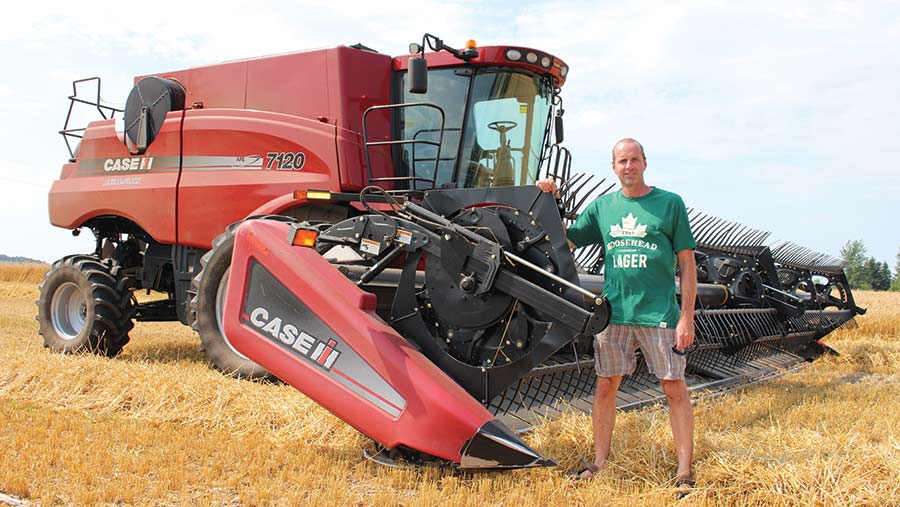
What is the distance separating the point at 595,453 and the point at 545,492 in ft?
1.48

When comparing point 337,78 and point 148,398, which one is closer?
point 148,398

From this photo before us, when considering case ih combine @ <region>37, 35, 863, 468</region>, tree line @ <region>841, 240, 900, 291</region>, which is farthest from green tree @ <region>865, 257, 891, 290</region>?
case ih combine @ <region>37, 35, 863, 468</region>

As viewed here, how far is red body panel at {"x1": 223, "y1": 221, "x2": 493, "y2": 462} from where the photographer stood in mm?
3131

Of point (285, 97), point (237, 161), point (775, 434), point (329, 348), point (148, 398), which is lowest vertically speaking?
point (148, 398)

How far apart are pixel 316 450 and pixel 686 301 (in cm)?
180

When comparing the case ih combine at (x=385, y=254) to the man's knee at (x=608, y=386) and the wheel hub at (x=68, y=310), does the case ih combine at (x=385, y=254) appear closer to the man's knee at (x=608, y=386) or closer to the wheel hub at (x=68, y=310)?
the wheel hub at (x=68, y=310)

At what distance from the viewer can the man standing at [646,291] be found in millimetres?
3086

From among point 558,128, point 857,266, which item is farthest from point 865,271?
point 558,128

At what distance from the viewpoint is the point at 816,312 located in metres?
7.77

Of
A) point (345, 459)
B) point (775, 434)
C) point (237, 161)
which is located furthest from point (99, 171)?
point (775, 434)

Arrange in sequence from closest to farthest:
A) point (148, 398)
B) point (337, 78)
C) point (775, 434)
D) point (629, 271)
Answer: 1. point (629, 271)
2. point (775, 434)
3. point (148, 398)
4. point (337, 78)

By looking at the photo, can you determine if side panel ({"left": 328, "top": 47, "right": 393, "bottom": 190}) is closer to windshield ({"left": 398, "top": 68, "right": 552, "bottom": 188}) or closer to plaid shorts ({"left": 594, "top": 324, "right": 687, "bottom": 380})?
windshield ({"left": 398, "top": 68, "right": 552, "bottom": 188})

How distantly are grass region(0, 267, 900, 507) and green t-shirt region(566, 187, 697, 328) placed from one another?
0.65 m

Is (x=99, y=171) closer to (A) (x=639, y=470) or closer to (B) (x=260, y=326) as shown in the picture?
(B) (x=260, y=326)
